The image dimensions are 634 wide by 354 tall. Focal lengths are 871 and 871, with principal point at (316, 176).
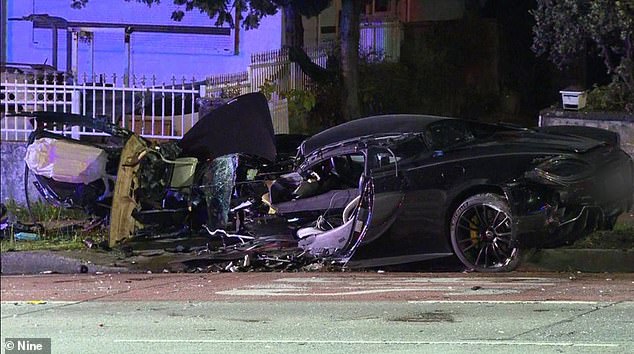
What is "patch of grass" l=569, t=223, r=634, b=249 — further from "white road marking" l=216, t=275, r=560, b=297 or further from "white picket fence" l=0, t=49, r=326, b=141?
"white picket fence" l=0, t=49, r=326, b=141

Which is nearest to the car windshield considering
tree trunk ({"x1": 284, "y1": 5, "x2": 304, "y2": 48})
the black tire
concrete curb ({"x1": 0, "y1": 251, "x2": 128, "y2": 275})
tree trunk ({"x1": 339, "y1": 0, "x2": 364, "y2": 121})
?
the black tire

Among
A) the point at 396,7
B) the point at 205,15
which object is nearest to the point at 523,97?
the point at 396,7

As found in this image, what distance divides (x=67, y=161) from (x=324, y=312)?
406 cm

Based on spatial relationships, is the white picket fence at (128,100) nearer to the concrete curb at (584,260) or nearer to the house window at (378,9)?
the concrete curb at (584,260)

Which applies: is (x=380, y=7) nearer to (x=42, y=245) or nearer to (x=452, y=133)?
(x=452, y=133)

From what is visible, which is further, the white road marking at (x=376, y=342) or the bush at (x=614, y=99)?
the bush at (x=614, y=99)

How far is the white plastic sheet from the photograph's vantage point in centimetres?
978

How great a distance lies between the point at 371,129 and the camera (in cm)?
941

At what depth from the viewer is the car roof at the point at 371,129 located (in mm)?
9242

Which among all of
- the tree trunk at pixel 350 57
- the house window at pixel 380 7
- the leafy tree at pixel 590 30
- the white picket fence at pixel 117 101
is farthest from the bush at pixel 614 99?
the house window at pixel 380 7

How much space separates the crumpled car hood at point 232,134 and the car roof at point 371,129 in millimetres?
878

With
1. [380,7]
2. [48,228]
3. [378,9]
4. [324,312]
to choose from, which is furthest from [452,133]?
[378,9]

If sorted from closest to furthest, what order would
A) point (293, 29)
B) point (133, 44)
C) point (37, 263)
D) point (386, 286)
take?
1. point (386, 286)
2. point (37, 263)
3. point (293, 29)
4. point (133, 44)

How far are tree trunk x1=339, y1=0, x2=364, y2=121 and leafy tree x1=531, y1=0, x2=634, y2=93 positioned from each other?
128 inches
